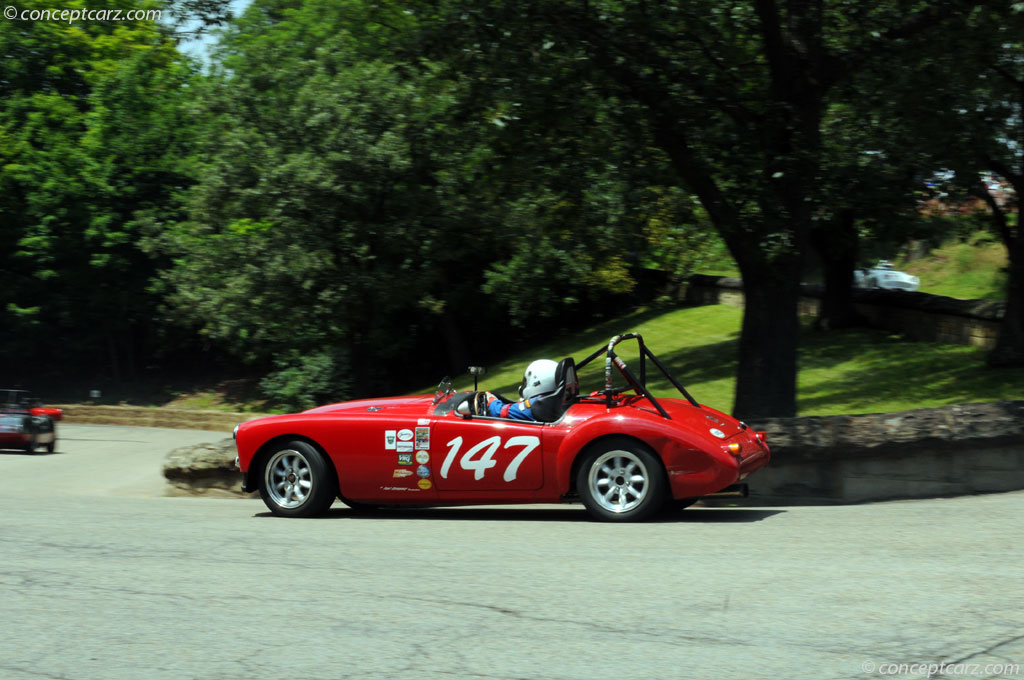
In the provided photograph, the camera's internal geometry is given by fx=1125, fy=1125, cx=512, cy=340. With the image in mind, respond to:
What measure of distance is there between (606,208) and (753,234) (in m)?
3.96

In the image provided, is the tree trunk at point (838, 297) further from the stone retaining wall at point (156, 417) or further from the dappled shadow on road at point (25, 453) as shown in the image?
the dappled shadow on road at point (25, 453)

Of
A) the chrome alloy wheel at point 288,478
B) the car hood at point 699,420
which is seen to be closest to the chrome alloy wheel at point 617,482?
the car hood at point 699,420

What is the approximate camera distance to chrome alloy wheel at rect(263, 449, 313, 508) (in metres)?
10.0

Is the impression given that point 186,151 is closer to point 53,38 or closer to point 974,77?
point 53,38

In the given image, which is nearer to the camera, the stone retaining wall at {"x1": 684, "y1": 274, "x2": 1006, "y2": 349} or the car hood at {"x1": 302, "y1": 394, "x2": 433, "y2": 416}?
the car hood at {"x1": 302, "y1": 394, "x2": 433, "y2": 416}

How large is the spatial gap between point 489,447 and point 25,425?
14.3 meters

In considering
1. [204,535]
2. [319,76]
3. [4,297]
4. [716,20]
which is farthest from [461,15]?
[4,297]

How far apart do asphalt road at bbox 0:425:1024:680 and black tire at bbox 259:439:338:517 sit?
1.17 feet

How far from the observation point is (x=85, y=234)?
33062 millimetres

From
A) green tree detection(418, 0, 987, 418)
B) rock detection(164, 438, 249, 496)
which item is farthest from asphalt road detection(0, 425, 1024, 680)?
green tree detection(418, 0, 987, 418)

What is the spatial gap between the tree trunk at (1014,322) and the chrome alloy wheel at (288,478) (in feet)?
45.0

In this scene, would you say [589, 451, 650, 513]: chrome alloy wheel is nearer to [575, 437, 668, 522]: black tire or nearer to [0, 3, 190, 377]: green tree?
[575, 437, 668, 522]: black tire

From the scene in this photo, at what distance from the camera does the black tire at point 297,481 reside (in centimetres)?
991

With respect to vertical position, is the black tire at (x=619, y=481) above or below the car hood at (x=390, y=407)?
below
